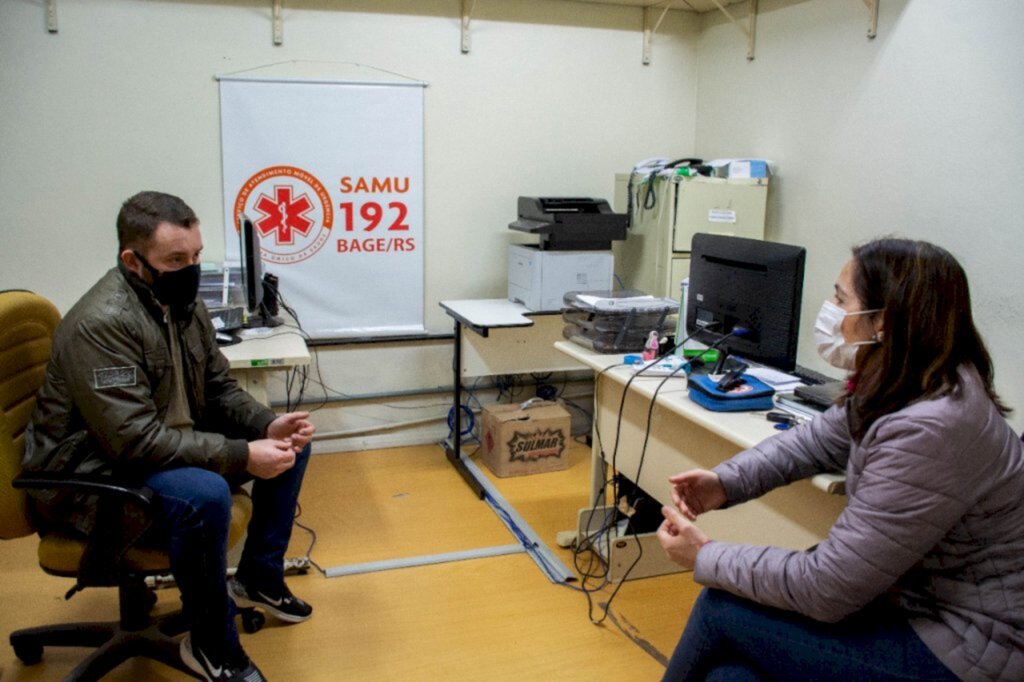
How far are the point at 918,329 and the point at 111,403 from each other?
1.70m

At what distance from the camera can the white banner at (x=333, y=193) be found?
370 cm

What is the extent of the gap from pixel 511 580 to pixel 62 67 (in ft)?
9.08

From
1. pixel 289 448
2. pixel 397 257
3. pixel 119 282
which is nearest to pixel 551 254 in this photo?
pixel 397 257

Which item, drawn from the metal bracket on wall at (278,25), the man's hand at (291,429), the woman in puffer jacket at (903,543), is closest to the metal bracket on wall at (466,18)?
the metal bracket on wall at (278,25)

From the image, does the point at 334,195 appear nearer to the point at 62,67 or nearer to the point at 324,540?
the point at 62,67

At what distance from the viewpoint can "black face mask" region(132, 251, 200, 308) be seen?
2055 mm

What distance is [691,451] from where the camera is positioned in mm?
2361

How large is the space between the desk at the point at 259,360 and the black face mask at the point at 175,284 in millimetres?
567

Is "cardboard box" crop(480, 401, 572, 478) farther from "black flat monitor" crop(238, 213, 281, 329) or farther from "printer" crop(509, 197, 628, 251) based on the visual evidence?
"black flat monitor" crop(238, 213, 281, 329)

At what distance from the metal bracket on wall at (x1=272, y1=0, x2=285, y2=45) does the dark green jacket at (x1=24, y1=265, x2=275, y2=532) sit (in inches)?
78.0

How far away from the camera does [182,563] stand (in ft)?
6.32

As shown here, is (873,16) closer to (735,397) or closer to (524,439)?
(735,397)

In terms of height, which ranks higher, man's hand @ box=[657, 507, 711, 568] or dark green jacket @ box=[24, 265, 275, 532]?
dark green jacket @ box=[24, 265, 275, 532]

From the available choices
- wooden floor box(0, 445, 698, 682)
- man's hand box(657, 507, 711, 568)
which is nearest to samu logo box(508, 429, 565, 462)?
wooden floor box(0, 445, 698, 682)
